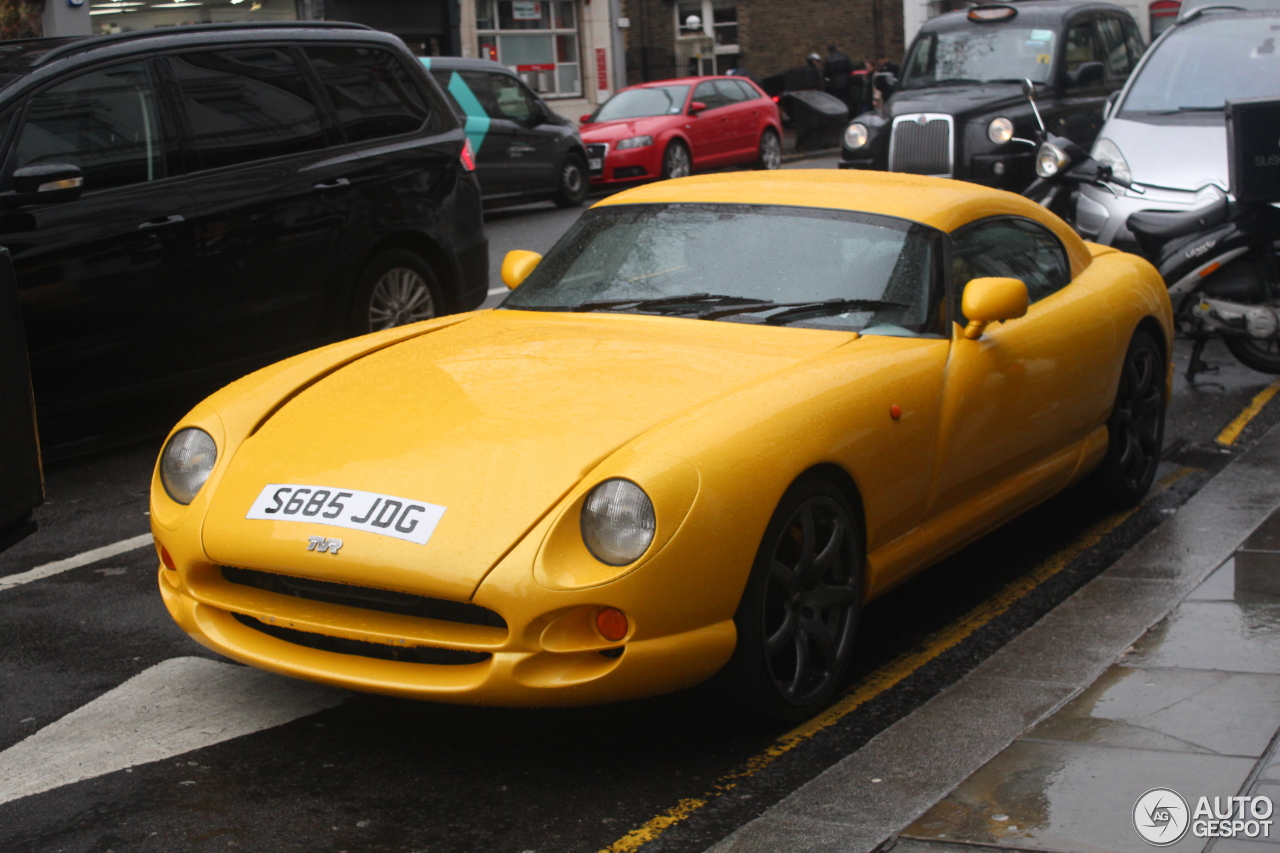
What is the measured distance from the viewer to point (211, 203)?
7.26 meters

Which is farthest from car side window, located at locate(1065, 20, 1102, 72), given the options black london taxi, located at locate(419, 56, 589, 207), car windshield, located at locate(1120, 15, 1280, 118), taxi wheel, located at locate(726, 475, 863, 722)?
taxi wheel, located at locate(726, 475, 863, 722)

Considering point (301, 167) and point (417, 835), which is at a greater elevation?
point (301, 167)

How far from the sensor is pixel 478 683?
11.7 ft

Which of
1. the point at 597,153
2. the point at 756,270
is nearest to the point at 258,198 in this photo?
the point at 756,270

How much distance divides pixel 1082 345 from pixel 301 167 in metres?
4.15

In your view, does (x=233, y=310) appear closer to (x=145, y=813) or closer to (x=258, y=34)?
(x=258, y=34)

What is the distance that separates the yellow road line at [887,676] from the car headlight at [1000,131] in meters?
7.80

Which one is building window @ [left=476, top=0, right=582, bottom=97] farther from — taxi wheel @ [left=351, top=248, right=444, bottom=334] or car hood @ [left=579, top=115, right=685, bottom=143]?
taxi wheel @ [left=351, top=248, right=444, bottom=334]

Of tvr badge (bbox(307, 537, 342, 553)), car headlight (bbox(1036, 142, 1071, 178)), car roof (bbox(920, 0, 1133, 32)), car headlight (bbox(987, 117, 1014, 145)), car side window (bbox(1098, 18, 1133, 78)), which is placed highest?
car roof (bbox(920, 0, 1133, 32))

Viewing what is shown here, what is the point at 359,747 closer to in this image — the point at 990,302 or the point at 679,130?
the point at 990,302

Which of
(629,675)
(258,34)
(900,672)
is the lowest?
(900,672)

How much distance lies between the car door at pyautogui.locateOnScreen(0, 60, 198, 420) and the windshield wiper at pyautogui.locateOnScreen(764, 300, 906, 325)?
138 inches

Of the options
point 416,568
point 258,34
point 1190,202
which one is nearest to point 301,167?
point 258,34

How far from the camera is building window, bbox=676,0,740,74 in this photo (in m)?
42.4
